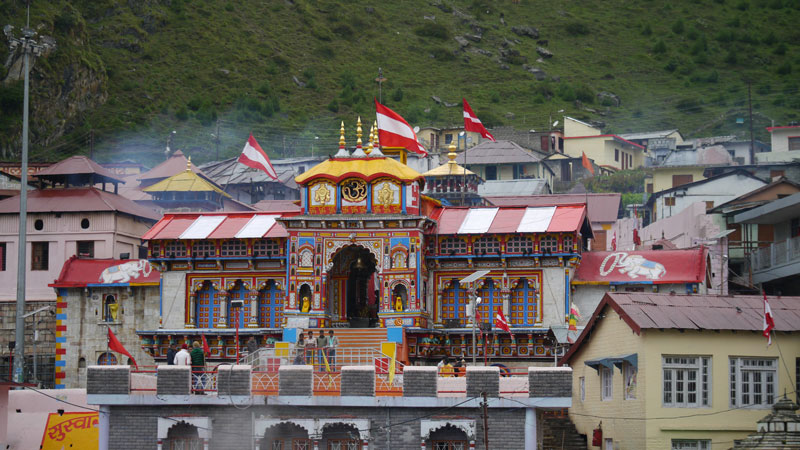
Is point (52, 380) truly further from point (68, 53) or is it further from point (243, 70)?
point (243, 70)

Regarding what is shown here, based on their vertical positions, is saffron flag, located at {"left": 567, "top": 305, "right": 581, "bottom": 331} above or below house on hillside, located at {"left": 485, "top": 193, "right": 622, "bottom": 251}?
below

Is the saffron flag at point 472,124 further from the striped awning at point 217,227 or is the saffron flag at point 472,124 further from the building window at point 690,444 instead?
the building window at point 690,444

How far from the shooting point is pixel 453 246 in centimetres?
5506

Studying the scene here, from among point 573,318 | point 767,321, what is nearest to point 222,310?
point 573,318

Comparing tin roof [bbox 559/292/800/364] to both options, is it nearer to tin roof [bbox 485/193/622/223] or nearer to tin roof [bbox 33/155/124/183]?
tin roof [bbox 33/155/124/183]

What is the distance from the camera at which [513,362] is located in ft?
176

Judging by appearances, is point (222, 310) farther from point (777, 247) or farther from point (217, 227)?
point (777, 247)

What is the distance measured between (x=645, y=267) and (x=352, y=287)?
12.5 m

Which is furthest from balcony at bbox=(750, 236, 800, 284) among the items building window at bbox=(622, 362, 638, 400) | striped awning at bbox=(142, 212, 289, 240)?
striped awning at bbox=(142, 212, 289, 240)

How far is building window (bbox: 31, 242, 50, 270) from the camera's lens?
2603 inches

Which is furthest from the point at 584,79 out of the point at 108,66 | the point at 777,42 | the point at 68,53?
the point at 68,53

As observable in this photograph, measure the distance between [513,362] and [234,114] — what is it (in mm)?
100086

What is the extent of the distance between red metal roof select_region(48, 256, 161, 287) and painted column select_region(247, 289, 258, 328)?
4.82 meters

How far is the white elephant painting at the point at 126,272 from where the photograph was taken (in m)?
59.0
